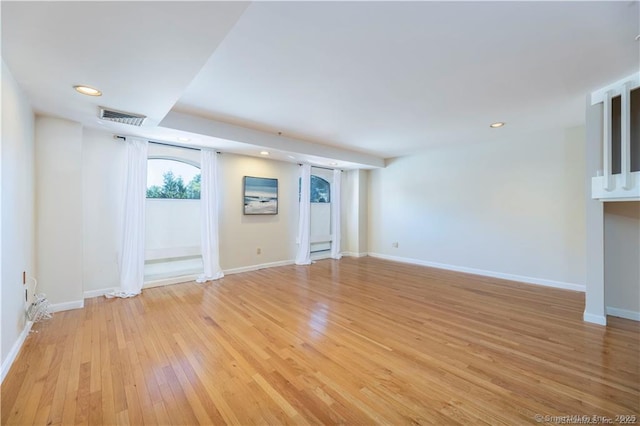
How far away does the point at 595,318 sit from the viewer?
2.80 metres

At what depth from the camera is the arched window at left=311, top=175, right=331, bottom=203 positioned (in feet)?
21.8

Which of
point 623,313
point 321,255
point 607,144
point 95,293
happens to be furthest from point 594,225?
point 95,293

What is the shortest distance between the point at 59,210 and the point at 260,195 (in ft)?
9.77

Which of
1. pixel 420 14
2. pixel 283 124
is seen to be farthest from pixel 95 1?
pixel 283 124

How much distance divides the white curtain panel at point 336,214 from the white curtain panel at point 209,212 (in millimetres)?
2979

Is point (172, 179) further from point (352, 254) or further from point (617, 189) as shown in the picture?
point (617, 189)

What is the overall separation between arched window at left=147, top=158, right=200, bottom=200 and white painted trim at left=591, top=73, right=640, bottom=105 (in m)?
5.54

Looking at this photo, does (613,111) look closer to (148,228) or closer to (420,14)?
(420,14)

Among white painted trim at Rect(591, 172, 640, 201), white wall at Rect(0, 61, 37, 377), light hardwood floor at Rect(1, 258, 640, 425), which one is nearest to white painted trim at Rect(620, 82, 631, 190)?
white painted trim at Rect(591, 172, 640, 201)

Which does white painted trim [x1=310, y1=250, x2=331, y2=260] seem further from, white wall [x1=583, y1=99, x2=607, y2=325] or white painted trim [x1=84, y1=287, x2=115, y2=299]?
white wall [x1=583, y1=99, x2=607, y2=325]

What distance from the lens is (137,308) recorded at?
323 centimetres

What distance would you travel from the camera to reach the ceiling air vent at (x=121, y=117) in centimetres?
281

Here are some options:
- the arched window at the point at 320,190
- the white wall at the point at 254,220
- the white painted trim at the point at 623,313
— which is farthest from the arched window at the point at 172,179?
the white painted trim at the point at 623,313

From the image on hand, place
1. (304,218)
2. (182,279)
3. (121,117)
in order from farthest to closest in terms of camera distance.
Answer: (304,218) < (182,279) < (121,117)
